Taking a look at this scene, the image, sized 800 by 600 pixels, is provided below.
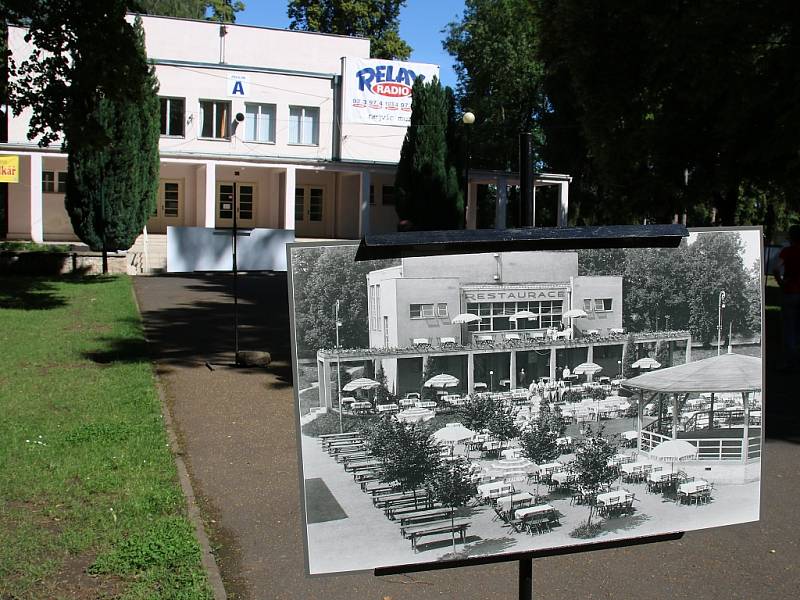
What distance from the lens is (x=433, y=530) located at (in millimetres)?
2383

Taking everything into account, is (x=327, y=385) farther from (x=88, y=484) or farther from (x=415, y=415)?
(x=88, y=484)

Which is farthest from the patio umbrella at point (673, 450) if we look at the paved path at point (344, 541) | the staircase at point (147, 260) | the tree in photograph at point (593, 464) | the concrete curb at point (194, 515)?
the staircase at point (147, 260)

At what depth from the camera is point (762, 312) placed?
274 centimetres

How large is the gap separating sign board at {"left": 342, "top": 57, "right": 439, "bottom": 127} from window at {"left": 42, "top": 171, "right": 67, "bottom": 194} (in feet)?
42.2

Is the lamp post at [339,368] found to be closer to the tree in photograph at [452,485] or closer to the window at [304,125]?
the tree in photograph at [452,485]

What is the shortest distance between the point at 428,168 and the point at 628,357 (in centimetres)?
3285

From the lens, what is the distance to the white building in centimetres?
3641

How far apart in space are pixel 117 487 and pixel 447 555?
13.3 feet

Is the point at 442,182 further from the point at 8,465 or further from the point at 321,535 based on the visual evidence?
the point at 321,535

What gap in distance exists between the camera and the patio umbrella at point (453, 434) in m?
2.40

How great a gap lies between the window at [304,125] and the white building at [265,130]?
0.15ft

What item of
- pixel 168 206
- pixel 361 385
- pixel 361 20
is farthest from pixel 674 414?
pixel 361 20

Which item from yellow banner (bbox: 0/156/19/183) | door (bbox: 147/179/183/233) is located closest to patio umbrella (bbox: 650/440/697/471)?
yellow banner (bbox: 0/156/19/183)

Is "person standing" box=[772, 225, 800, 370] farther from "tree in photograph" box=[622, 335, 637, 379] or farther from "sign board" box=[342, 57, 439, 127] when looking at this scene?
"sign board" box=[342, 57, 439, 127]
